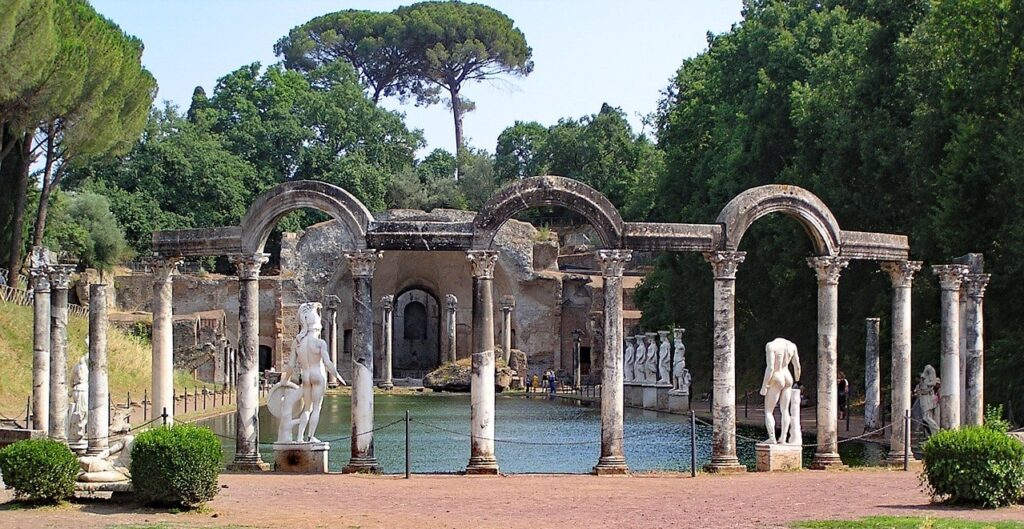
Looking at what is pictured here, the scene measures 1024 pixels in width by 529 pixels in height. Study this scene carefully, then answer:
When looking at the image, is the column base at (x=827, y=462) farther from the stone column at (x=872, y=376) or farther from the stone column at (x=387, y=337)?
the stone column at (x=387, y=337)

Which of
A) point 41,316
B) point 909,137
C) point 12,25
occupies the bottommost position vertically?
point 41,316

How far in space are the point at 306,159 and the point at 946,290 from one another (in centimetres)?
5914

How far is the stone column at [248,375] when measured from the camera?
21906mm

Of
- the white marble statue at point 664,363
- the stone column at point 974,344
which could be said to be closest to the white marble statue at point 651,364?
the white marble statue at point 664,363

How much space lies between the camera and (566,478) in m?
21.1

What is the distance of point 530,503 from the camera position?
17859 mm

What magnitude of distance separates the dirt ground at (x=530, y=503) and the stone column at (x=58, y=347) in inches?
193

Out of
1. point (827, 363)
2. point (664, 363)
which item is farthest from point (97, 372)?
point (664, 363)

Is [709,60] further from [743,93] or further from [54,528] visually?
[54,528]

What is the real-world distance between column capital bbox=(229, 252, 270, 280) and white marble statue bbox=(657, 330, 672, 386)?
2156cm

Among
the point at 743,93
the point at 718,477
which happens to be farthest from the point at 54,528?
the point at 743,93

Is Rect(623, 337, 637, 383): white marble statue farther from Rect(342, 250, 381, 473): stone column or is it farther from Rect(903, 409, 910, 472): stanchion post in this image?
Rect(342, 250, 381, 473): stone column

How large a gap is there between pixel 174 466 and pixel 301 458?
5.40 metres

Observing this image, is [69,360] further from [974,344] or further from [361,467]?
[974,344]
